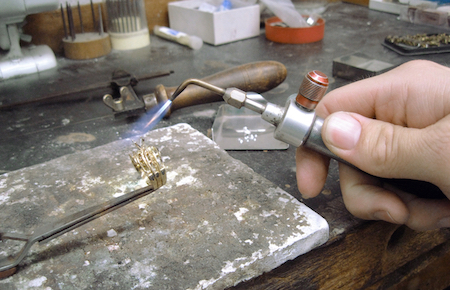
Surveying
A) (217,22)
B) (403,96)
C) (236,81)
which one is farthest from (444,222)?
(217,22)

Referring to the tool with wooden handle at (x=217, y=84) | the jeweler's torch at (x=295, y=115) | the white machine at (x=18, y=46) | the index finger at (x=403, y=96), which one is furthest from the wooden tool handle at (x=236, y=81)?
Answer: the white machine at (x=18, y=46)

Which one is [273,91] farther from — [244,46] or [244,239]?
[244,239]

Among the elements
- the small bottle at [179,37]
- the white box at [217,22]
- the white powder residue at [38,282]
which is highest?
the white box at [217,22]

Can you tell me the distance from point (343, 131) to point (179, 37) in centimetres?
125

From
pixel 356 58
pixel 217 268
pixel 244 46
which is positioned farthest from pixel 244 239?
pixel 244 46

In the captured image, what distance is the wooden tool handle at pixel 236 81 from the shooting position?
0.97m

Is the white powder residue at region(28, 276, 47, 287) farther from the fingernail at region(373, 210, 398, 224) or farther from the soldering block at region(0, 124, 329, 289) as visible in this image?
the fingernail at region(373, 210, 398, 224)

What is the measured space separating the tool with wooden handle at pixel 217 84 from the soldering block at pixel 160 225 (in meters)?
0.26

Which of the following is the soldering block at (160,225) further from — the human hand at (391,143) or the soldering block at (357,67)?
the soldering block at (357,67)

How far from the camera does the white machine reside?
3.51ft

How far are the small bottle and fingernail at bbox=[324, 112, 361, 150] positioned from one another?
3.65 ft

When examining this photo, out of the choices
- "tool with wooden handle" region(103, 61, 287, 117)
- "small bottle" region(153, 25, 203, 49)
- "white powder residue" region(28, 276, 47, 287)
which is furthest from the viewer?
"small bottle" region(153, 25, 203, 49)

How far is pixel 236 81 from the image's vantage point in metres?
0.97

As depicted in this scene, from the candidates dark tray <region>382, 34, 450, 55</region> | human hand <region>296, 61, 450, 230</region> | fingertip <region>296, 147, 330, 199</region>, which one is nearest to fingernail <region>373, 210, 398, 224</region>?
human hand <region>296, 61, 450, 230</region>
